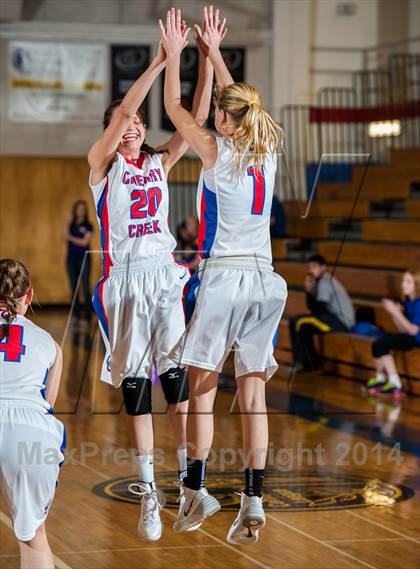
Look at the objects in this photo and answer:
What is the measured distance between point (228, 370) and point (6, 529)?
5.83m

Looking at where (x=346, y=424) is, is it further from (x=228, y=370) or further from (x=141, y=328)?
(x=141, y=328)

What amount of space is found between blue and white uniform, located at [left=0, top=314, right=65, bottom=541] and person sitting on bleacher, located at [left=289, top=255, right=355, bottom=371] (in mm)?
6442

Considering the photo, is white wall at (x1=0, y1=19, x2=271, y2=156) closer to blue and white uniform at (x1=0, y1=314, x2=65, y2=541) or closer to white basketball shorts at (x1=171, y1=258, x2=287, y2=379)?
white basketball shorts at (x1=171, y1=258, x2=287, y2=379)

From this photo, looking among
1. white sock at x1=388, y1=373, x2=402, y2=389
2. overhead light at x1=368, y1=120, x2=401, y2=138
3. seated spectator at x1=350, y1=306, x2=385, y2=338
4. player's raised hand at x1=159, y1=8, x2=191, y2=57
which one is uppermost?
overhead light at x1=368, y1=120, x2=401, y2=138

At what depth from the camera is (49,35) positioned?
16.1 m

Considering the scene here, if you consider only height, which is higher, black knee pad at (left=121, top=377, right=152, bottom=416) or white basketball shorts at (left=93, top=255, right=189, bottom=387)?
white basketball shorts at (left=93, top=255, right=189, bottom=387)

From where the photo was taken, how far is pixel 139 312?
4824 mm

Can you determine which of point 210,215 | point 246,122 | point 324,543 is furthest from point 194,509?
point 246,122

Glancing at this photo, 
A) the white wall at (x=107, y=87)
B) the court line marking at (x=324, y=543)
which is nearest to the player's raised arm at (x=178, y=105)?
the court line marking at (x=324, y=543)

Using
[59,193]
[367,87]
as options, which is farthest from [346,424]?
[59,193]

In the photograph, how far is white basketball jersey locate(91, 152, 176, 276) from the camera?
4734mm

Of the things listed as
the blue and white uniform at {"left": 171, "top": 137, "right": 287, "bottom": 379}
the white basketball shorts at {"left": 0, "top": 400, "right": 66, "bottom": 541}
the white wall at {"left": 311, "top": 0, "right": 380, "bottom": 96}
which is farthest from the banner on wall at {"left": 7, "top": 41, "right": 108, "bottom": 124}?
the white basketball shorts at {"left": 0, "top": 400, "right": 66, "bottom": 541}

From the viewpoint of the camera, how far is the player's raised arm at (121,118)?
177 inches

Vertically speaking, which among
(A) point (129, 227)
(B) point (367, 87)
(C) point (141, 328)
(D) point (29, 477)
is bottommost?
(D) point (29, 477)
